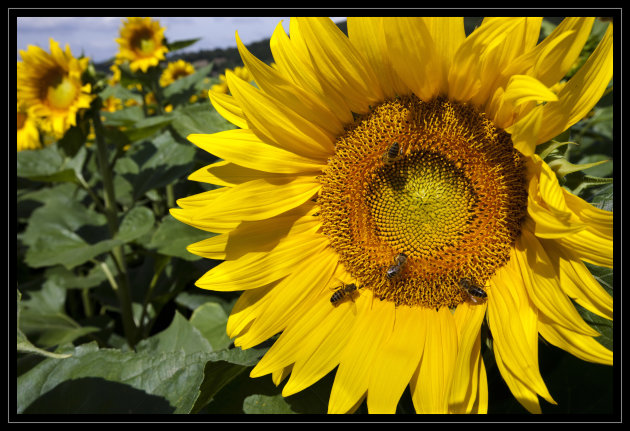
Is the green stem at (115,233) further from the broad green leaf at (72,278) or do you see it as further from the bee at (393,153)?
the bee at (393,153)

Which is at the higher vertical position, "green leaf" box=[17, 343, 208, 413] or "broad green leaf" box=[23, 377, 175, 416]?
"green leaf" box=[17, 343, 208, 413]

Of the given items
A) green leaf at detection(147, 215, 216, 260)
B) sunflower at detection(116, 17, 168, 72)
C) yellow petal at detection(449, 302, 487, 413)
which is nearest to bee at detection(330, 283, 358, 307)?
yellow petal at detection(449, 302, 487, 413)

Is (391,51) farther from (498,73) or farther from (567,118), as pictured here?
(567,118)

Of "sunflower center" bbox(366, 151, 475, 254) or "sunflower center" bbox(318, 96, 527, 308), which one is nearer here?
"sunflower center" bbox(318, 96, 527, 308)

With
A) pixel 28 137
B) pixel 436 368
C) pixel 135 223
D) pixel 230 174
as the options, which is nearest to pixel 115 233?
pixel 135 223

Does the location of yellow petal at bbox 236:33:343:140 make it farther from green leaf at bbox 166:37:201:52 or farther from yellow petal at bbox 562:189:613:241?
green leaf at bbox 166:37:201:52

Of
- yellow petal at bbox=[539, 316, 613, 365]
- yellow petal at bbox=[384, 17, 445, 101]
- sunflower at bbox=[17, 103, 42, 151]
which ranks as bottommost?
yellow petal at bbox=[539, 316, 613, 365]

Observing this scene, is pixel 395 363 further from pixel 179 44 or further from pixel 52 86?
pixel 179 44
